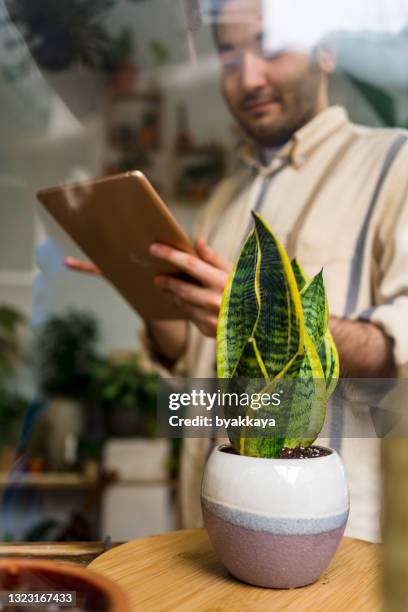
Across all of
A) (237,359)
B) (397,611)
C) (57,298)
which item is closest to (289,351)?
(237,359)

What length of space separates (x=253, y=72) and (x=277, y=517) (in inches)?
21.5

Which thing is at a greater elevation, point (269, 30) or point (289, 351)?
point (269, 30)

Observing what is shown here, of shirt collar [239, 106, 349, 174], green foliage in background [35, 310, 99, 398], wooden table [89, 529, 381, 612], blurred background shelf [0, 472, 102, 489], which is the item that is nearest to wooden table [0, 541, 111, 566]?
wooden table [89, 529, 381, 612]

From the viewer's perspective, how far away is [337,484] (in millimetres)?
301

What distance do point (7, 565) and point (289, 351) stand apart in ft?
0.56

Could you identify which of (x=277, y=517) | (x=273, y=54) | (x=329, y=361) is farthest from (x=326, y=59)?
(x=277, y=517)

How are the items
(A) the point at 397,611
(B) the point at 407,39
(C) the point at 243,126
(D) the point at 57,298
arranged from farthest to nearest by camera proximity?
(D) the point at 57,298 < (C) the point at 243,126 < (B) the point at 407,39 < (A) the point at 397,611

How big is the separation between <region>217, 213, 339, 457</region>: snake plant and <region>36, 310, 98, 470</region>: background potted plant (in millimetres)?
1085

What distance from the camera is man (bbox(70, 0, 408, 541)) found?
0.46m

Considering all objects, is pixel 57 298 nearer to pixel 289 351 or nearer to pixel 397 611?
pixel 289 351

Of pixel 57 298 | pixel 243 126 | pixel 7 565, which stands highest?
pixel 243 126

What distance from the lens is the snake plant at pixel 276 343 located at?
31cm

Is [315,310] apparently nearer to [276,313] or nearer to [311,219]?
[276,313]

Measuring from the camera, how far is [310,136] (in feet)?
1.99
